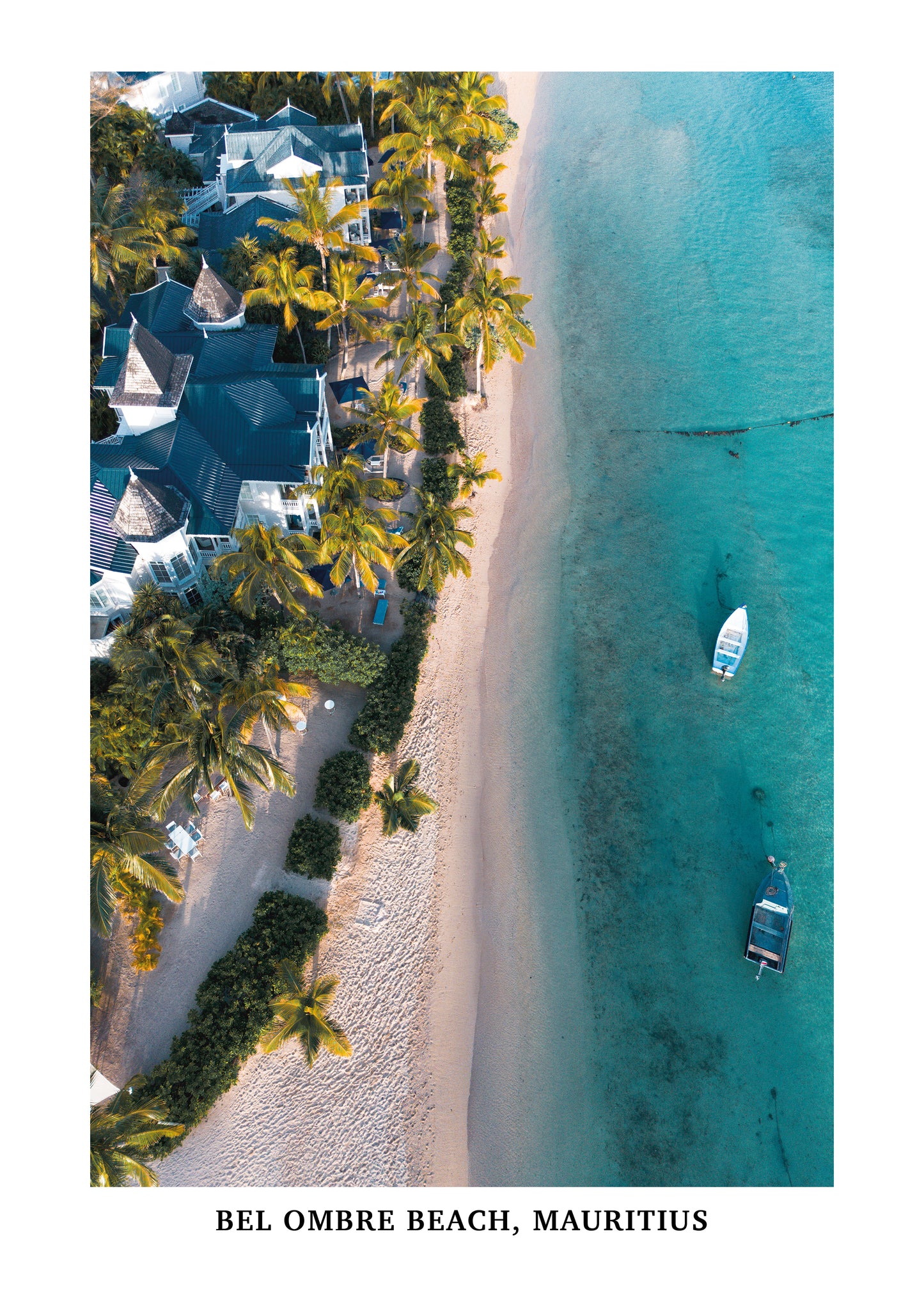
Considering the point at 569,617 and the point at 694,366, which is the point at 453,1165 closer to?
the point at 569,617

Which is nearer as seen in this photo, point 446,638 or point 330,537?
point 330,537

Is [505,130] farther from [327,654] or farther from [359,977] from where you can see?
[359,977]

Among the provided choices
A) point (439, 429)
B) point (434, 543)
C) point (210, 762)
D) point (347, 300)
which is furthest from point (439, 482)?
point (210, 762)

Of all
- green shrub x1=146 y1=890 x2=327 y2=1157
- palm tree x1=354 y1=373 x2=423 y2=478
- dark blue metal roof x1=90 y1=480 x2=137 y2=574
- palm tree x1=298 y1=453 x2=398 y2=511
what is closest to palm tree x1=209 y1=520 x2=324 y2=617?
palm tree x1=298 y1=453 x2=398 y2=511

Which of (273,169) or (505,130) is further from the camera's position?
(505,130)

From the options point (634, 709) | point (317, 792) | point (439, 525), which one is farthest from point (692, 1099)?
point (439, 525)

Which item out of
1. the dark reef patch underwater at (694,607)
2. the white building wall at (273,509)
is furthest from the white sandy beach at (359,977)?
the white building wall at (273,509)

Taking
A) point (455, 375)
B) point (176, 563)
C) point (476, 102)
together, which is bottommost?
point (176, 563)

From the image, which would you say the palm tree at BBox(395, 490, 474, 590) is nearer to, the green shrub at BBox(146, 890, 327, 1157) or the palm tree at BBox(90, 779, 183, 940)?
the green shrub at BBox(146, 890, 327, 1157)
